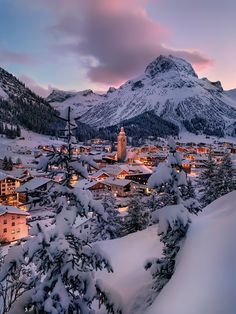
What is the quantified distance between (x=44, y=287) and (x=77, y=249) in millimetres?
1346

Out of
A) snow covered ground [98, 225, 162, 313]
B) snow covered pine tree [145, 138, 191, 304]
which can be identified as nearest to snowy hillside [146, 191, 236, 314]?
snow covered pine tree [145, 138, 191, 304]

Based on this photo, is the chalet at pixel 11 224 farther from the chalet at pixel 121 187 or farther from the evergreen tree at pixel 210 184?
the chalet at pixel 121 187

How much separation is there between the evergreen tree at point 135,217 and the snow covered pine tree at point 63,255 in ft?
91.4

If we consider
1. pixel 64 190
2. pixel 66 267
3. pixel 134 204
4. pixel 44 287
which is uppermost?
pixel 64 190

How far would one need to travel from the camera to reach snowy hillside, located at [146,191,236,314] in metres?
10.7

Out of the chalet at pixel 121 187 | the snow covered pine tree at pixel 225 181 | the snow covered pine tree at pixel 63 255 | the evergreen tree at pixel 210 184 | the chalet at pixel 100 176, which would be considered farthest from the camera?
the chalet at pixel 100 176

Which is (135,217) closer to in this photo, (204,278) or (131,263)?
(131,263)

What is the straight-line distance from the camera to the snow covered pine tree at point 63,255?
898 cm

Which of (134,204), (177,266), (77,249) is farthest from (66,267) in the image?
(134,204)

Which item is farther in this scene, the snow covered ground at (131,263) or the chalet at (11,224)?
the chalet at (11,224)

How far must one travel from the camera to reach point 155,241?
82.7ft

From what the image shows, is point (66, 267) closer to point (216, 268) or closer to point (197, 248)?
point (216, 268)

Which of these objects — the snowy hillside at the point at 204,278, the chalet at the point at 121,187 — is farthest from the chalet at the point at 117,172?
the snowy hillside at the point at 204,278

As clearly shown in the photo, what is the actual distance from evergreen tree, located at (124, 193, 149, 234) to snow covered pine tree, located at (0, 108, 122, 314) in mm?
27852
